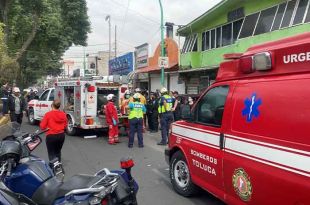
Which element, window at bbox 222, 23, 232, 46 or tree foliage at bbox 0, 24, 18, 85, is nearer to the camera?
tree foliage at bbox 0, 24, 18, 85

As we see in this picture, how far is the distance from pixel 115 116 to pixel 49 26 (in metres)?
18.1

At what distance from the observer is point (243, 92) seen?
15.7 feet

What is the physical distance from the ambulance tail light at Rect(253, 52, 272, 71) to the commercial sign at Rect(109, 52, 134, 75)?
1234 inches

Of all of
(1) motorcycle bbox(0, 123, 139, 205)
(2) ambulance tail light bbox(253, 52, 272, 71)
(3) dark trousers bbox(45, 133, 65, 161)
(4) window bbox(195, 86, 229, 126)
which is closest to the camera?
(1) motorcycle bbox(0, 123, 139, 205)

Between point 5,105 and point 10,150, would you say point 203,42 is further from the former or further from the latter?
point 10,150

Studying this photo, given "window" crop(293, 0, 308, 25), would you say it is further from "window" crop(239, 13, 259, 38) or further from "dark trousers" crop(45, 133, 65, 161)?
"dark trousers" crop(45, 133, 65, 161)

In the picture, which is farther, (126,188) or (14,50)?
(14,50)

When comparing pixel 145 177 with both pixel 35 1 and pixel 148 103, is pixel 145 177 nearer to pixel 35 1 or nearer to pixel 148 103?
pixel 148 103

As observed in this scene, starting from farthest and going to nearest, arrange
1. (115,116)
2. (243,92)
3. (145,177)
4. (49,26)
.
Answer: (49,26) → (115,116) → (145,177) → (243,92)

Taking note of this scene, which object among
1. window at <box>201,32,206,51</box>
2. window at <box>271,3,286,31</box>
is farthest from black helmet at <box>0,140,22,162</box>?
window at <box>201,32,206,51</box>

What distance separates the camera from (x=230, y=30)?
68.9ft

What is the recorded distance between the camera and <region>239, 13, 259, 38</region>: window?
18.4 m

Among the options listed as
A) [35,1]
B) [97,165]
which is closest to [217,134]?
[97,165]

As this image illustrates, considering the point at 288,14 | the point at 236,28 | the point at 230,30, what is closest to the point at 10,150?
the point at 288,14
